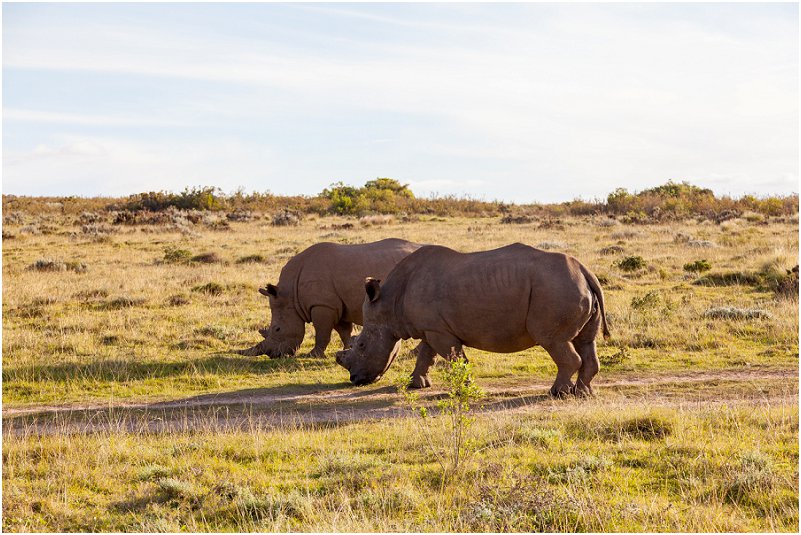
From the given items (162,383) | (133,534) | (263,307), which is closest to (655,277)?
(263,307)

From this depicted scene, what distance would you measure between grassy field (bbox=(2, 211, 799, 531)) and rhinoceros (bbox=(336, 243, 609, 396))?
545 mm

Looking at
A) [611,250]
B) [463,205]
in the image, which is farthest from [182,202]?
[611,250]

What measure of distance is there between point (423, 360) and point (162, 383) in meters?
4.27

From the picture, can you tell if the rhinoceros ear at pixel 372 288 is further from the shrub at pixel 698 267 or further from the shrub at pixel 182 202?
the shrub at pixel 182 202

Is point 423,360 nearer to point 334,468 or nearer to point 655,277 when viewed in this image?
point 334,468

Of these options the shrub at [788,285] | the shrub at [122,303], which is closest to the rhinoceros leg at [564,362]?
the shrub at [788,285]

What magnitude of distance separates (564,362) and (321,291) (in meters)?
5.23

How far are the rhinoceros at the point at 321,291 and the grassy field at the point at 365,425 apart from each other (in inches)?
22.6

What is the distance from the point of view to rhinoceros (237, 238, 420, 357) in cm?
1491

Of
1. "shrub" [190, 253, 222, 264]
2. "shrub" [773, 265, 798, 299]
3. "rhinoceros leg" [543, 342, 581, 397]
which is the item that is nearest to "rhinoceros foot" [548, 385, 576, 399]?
"rhinoceros leg" [543, 342, 581, 397]

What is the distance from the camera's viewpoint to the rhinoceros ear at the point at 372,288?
12.4 meters

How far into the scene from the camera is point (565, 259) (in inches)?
449

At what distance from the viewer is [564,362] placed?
1134 cm

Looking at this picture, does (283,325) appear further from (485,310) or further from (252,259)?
(252,259)
